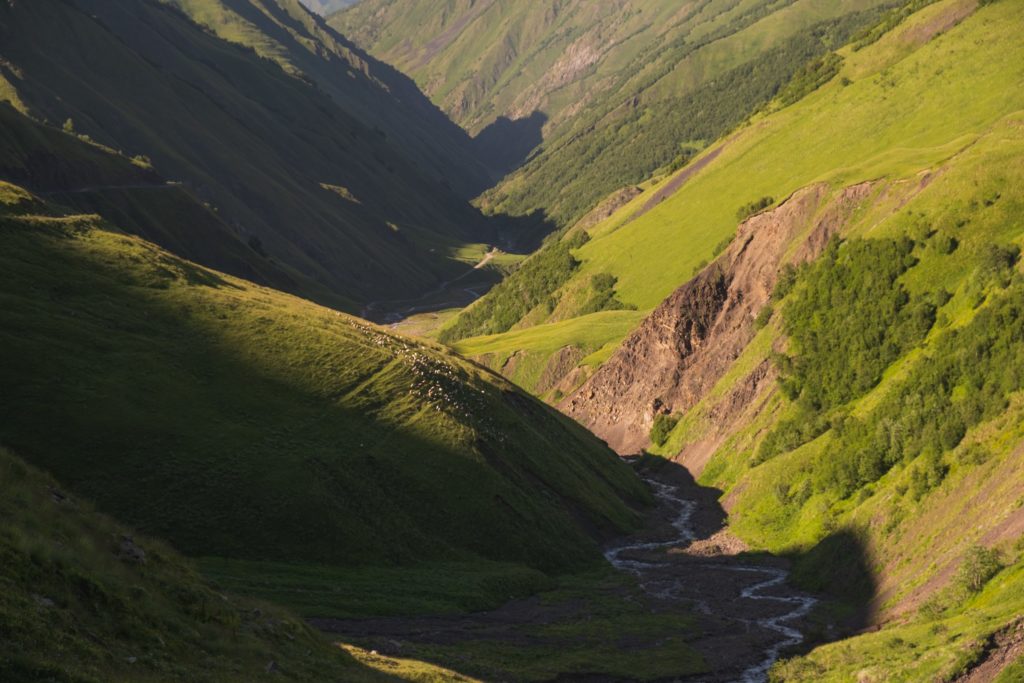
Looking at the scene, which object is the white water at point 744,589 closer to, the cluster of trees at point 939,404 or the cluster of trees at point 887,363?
the cluster of trees at point 887,363

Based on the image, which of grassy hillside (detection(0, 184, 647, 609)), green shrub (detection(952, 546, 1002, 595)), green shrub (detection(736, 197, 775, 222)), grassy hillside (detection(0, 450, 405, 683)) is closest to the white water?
grassy hillside (detection(0, 184, 647, 609))

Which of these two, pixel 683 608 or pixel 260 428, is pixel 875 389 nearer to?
pixel 683 608

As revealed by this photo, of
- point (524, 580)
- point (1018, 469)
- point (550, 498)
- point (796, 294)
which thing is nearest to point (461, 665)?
point (524, 580)

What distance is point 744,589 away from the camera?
77500mm

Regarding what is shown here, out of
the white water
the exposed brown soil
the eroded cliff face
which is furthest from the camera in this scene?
the eroded cliff face

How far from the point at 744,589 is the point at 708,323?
74607 mm

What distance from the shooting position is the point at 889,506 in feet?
239

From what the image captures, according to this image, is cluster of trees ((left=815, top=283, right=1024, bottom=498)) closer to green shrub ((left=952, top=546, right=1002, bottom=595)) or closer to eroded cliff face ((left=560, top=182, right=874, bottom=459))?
green shrub ((left=952, top=546, right=1002, bottom=595))

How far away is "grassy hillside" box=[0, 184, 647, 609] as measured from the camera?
68438 millimetres

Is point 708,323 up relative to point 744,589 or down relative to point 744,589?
up

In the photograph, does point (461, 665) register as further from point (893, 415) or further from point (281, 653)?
point (893, 415)

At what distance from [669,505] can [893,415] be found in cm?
3305

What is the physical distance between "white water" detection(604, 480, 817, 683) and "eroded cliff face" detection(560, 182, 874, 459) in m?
33.0

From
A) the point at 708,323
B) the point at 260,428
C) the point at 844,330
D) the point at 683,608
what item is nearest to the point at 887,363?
the point at 844,330
